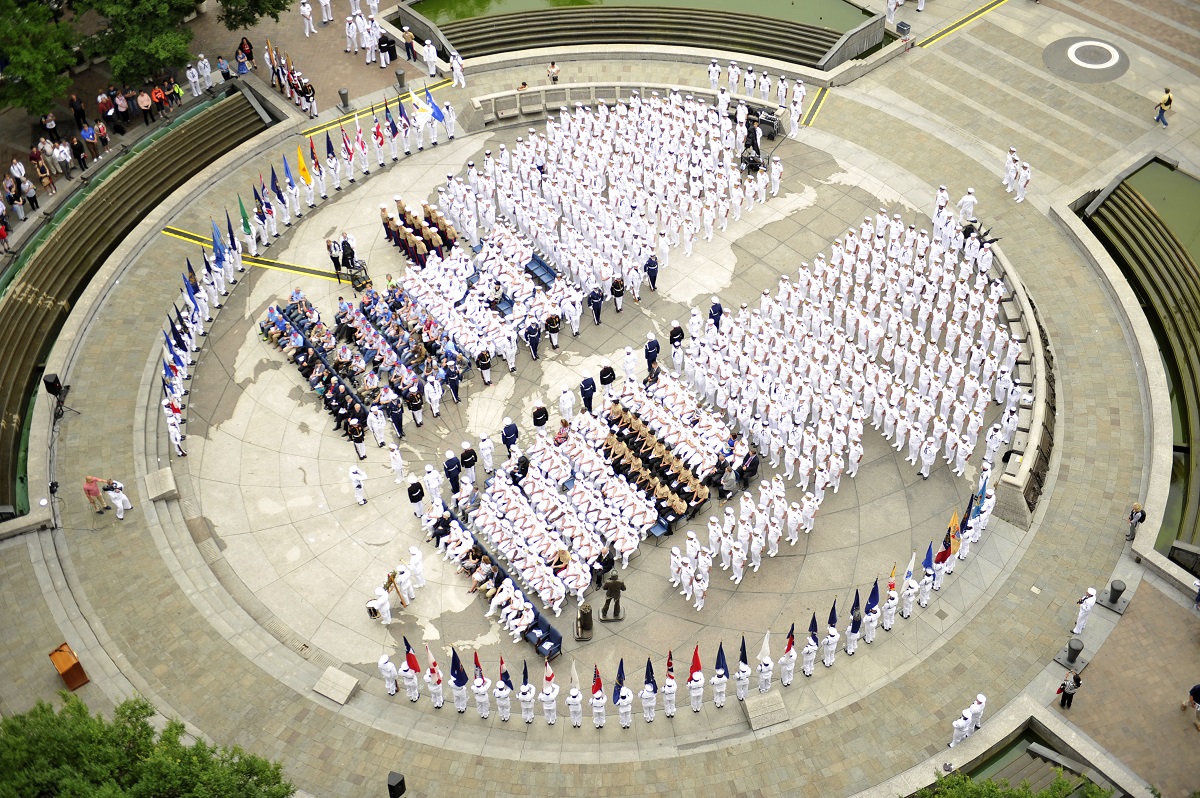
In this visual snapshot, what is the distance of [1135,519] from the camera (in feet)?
124

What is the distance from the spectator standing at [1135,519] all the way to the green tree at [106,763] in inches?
1012

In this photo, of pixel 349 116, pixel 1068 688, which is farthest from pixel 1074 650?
pixel 349 116

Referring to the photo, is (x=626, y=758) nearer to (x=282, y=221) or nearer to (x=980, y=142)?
(x=282, y=221)

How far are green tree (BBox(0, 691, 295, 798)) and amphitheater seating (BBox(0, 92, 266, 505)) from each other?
1421 centimetres

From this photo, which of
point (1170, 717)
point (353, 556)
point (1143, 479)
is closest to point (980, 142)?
point (1143, 479)

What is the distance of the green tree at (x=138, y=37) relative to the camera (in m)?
51.8

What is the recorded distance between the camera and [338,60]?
6016 centimetres

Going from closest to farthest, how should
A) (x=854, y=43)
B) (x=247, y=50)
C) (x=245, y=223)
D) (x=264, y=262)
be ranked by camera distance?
(x=245, y=223), (x=264, y=262), (x=247, y=50), (x=854, y=43)

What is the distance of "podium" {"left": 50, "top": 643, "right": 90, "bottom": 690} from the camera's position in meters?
34.9

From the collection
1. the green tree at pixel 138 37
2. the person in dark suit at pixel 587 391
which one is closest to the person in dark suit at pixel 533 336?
the person in dark suit at pixel 587 391

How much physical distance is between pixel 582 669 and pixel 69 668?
46.8 feet

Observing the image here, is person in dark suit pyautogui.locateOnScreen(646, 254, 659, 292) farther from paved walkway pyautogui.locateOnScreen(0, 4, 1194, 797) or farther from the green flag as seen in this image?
the green flag

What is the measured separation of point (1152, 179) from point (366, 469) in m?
33.9

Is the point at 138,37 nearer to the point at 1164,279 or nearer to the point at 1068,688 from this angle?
the point at 1164,279
